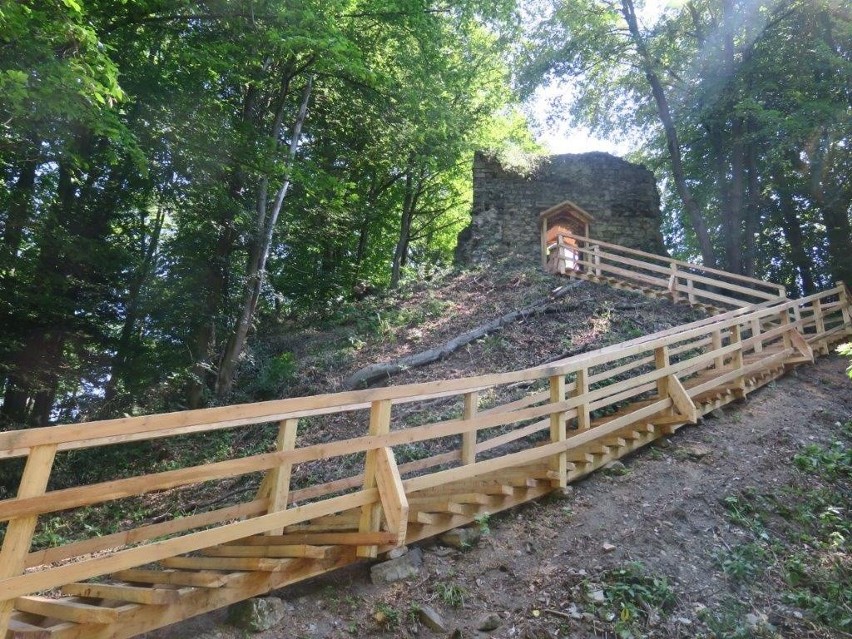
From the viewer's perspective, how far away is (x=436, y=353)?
10.2 meters

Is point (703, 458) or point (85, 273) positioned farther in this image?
point (85, 273)

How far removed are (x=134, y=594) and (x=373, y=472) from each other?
1.57 m

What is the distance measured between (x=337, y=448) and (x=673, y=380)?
456 cm

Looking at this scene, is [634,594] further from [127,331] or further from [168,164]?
[127,331]

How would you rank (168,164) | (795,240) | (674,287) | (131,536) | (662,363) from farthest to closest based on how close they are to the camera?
(795,240), (674,287), (168,164), (662,363), (131,536)

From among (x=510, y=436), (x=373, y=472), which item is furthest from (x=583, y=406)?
(x=373, y=472)

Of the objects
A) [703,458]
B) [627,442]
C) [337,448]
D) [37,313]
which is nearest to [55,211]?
[37,313]

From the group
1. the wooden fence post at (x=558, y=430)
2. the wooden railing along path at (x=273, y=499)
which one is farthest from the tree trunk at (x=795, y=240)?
the wooden fence post at (x=558, y=430)

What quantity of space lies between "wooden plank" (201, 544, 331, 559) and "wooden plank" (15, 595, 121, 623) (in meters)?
0.95

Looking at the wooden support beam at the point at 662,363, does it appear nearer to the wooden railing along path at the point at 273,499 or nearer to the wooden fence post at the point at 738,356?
the wooden railing along path at the point at 273,499

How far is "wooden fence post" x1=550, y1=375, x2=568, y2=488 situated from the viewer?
5.27 metres

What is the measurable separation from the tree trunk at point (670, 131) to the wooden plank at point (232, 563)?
551 inches

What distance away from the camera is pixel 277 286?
54.6 feet

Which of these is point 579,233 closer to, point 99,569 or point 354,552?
point 354,552
